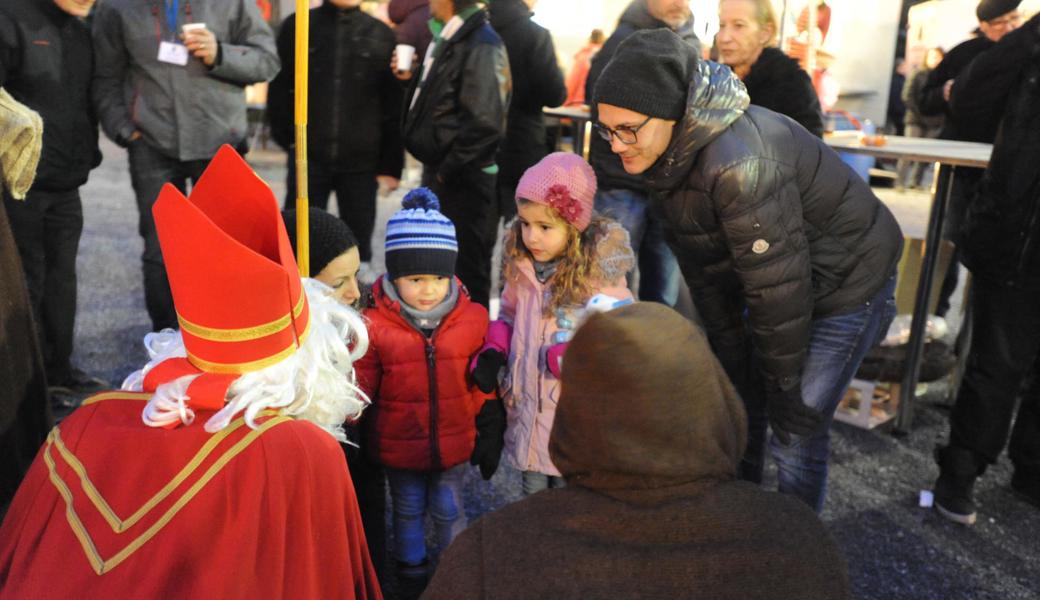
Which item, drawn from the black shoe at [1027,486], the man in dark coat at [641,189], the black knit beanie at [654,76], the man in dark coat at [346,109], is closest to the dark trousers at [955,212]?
the black shoe at [1027,486]

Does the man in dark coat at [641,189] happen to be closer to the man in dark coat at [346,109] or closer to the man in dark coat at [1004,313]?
the man in dark coat at [346,109]

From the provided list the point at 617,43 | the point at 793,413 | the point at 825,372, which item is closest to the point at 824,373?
the point at 825,372

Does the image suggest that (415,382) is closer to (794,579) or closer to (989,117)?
(794,579)

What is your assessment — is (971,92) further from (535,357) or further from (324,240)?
(324,240)

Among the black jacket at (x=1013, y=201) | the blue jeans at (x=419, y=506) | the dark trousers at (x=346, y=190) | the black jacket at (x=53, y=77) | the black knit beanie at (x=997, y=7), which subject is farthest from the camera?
the dark trousers at (x=346, y=190)

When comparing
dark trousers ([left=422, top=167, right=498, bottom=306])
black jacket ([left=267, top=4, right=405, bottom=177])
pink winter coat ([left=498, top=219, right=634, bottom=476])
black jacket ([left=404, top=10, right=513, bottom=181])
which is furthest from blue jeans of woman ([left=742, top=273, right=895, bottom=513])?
black jacket ([left=267, top=4, right=405, bottom=177])

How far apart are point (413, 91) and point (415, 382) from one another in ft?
7.26

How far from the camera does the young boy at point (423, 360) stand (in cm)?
256

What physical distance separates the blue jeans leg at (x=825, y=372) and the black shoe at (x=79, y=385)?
313cm

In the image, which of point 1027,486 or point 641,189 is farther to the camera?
point 641,189

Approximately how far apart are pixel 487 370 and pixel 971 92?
10.9ft

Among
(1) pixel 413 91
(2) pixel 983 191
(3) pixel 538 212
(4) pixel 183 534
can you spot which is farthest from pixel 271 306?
(1) pixel 413 91

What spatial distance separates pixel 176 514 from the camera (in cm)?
151

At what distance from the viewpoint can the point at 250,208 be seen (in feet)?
5.58
